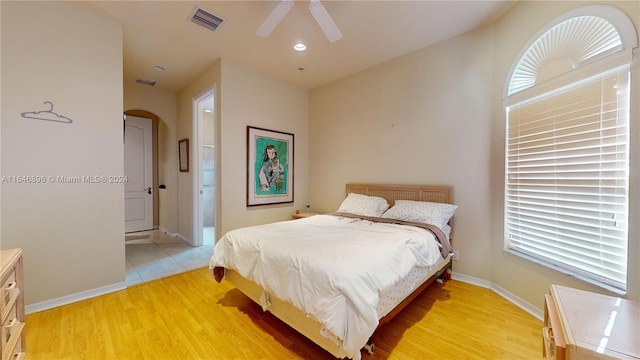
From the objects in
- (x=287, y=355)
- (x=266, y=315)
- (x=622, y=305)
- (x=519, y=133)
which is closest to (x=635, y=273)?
(x=622, y=305)

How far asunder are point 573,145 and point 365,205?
200 cm

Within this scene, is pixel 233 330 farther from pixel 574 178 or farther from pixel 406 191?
pixel 574 178

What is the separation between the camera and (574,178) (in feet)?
6.00

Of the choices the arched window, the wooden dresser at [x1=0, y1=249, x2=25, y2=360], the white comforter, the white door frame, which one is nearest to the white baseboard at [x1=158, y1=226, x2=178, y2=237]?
the white door frame

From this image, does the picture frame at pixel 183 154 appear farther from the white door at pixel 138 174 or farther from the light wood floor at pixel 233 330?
the light wood floor at pixel 233 330

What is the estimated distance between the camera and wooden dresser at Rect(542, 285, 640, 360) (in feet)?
2.64

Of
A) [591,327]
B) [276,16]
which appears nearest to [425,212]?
[591,327]

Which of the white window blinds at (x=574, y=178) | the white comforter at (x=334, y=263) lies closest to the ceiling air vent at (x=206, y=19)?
the white comforter at (x=334, y=263)

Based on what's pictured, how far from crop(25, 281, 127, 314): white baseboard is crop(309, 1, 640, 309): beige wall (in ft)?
10.4

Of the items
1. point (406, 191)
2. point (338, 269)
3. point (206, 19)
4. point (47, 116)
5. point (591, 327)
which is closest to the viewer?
point (591, 327)

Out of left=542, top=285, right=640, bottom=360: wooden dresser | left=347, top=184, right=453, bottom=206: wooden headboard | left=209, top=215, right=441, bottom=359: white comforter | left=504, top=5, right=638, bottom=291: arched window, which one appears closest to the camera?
left=542, top=285, right=640, bottom=360: wooden dresser

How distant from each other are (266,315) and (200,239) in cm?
259

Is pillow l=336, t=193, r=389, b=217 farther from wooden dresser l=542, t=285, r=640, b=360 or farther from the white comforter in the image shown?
wooden dresser l=542, t=285, r=640, b=360

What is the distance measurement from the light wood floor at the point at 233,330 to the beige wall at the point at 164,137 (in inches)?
106
